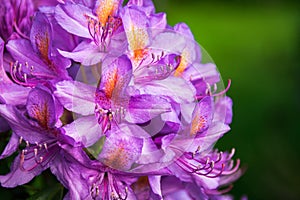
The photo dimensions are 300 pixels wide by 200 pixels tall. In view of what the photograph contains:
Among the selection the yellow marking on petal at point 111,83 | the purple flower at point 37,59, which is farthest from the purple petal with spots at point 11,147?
the yellow marking on petal at point 111,83

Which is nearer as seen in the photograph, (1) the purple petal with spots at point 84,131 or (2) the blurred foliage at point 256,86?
(1) the purple petal with spots at point 84,131

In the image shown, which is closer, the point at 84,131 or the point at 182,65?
the point at 84,131

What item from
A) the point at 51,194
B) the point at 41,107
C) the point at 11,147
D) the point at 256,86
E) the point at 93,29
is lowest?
the point at 256,86

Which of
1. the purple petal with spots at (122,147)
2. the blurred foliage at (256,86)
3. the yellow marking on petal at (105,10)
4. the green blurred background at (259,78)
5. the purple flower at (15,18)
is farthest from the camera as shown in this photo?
the green blurred background at (259,78)

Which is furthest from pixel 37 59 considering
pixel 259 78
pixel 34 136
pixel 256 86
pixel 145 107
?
pixel 259 78

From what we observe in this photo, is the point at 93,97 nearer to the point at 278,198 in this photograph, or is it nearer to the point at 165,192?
the point at 165,192

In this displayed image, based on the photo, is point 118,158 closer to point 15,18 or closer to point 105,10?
point 105,10

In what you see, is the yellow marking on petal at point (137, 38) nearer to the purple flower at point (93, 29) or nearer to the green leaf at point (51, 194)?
the purple flower at point (93, 29)

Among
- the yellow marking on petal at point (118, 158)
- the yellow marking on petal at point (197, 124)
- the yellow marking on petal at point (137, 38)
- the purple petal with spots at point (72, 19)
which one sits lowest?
the yellow marking on petal at point (118, 158)
